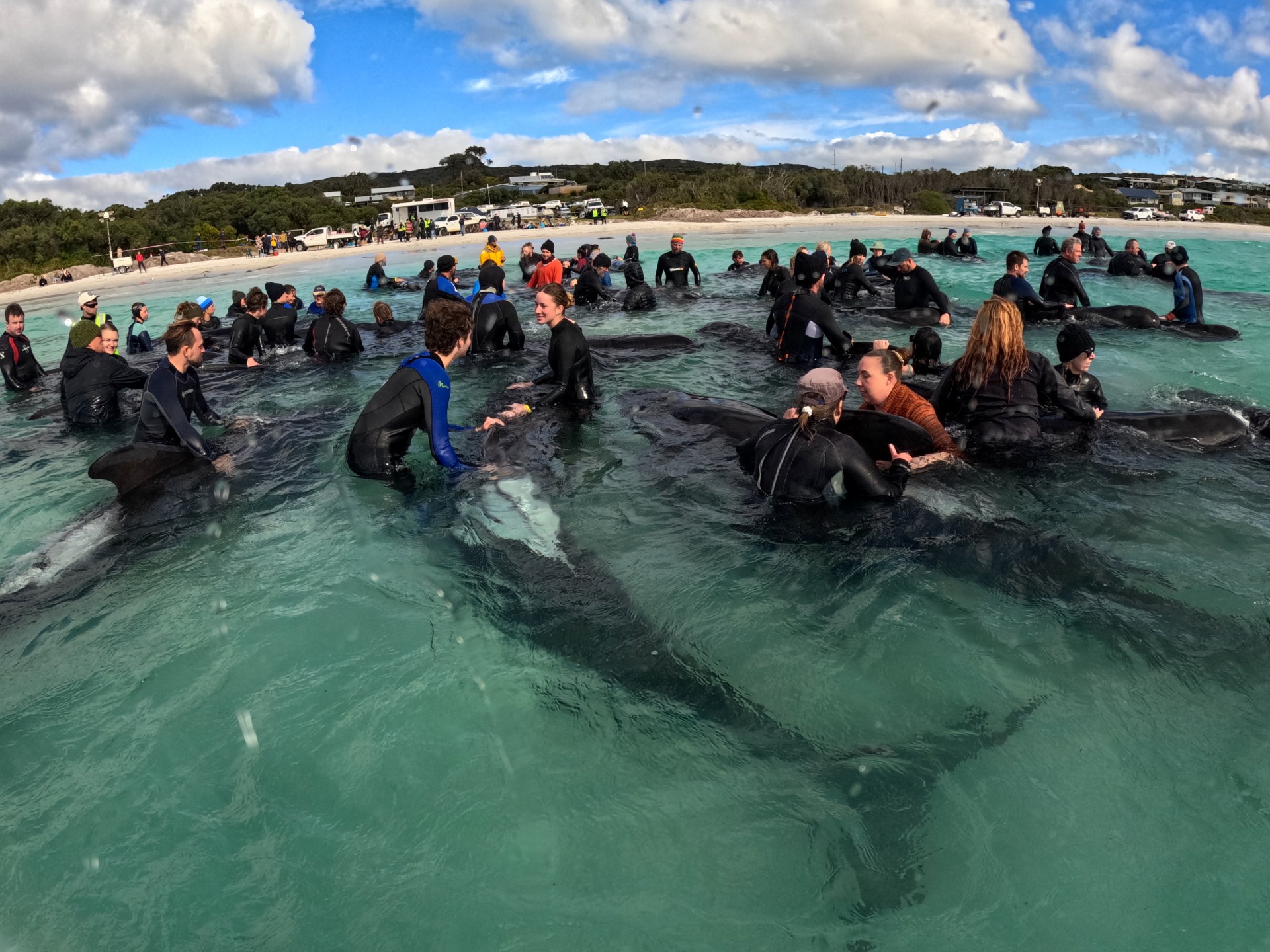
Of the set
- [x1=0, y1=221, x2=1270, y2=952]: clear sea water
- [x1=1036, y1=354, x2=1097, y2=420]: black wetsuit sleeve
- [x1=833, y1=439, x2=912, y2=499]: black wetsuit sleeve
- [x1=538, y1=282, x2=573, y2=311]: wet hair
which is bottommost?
A: [x1=0, y1=221, x2=1270, y2=952]: clear sea water

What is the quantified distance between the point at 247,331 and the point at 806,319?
928cm

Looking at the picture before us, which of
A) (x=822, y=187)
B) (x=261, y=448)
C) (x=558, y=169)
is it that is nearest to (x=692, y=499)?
(x=261, y=448)

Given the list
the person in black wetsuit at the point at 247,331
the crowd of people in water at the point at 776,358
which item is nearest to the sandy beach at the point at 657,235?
the person in black wetsuit at the point at 247,331

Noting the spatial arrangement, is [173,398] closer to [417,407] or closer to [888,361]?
[417,407]

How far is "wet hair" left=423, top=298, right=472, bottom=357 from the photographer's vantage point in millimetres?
6000

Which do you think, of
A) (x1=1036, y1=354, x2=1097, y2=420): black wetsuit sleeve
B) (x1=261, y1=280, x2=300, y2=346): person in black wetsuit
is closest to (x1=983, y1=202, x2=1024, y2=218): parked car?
(x1=261, y1=280, x2=300, y2=346): person in black wetsuit

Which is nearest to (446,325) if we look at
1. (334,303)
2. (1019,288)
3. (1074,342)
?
(1074,342)

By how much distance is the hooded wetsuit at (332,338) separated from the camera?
1235cm

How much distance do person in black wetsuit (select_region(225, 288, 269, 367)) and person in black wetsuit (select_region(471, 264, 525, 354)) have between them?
144 inches

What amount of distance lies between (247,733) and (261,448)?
5.03 meters

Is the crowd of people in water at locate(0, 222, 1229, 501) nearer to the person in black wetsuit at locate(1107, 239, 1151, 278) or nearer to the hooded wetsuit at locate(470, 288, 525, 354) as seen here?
the hooded wetsuit at locate(470, 288, 525, 354)

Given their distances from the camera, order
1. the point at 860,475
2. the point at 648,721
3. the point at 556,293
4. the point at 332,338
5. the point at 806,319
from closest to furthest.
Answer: the point at 648,721 → the point at 860,475 → the point at 556,293 → the point at 806,319 → the point at 332,338

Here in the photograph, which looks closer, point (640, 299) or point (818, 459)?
point (818, 459)

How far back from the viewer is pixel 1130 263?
66.0 ft
